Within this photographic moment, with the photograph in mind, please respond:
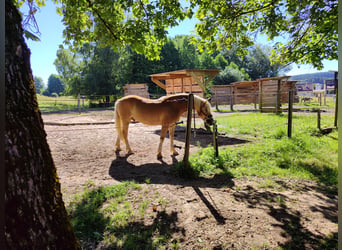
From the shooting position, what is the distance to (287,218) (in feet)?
8.95

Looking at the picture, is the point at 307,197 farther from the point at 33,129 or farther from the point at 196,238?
the point at 33,129

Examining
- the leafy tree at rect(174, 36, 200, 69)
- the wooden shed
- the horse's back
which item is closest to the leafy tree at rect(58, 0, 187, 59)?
the horse's back

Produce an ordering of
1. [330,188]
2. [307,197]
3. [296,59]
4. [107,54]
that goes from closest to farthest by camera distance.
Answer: [307,197] → [330,188] → [296,59] → [107,54]

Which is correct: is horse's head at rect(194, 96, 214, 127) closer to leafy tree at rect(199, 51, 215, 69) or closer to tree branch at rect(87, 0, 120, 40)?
tree branch at rect(87, 0, 120, 40)

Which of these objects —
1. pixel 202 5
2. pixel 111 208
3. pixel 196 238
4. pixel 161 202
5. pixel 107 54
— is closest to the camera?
pixel 196 238

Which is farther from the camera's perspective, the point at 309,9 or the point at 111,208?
the point at 309,9

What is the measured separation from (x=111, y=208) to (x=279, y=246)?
2.19 m

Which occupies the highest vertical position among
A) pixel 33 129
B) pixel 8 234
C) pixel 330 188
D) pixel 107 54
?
pixel 107 54

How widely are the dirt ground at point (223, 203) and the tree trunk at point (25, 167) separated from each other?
1.52 m

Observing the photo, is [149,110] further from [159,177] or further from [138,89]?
[138,89]

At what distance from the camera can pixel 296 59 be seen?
6152mm

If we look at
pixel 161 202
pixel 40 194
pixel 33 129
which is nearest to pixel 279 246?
pixel 161 202

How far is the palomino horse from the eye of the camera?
18.6ft

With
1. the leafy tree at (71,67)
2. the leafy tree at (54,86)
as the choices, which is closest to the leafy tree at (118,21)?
the leafy tree at (71,67)
